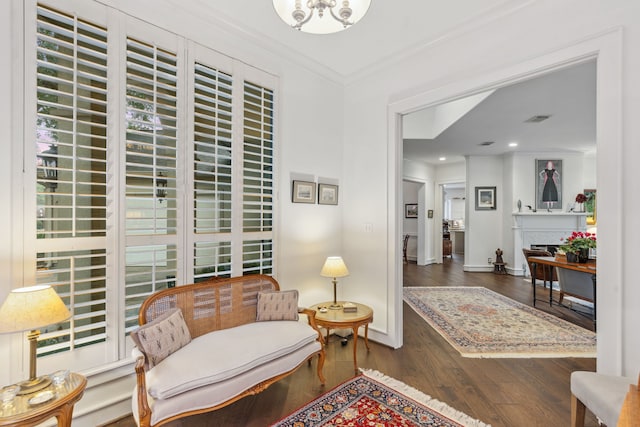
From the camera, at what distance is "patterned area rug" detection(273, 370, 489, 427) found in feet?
6.35

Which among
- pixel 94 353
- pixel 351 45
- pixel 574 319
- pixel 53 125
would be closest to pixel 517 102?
pixel 351 45

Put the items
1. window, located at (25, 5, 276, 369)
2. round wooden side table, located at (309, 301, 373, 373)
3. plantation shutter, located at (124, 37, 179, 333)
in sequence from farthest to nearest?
round wooden side table, located at (309, 301, 373, 373) < plantation shutter, located at (124, 37, 179, 333) < window, located at (25, 5, 276, 369)

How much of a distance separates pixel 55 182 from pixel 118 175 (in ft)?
1.07

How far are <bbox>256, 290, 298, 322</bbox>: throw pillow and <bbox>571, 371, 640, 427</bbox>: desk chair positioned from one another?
6.08 feet

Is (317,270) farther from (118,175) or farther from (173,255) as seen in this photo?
(118,175)

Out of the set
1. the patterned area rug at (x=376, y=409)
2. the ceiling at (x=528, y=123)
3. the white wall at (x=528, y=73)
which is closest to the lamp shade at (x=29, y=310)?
the patterned area rug at (x=376, y=409)

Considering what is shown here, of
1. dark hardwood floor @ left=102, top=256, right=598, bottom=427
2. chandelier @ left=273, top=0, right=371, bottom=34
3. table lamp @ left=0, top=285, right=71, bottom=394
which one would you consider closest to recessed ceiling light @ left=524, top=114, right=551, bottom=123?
dark hardwood floor @ left=102, top=256, right=598, bottom=427

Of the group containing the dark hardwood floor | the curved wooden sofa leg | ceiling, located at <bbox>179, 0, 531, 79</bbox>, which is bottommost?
the dark hardwood floor

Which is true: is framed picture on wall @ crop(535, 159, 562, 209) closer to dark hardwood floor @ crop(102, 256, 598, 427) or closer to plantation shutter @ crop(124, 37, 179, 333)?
dark hardwood floor @ crop(102, 256, 598, 427)

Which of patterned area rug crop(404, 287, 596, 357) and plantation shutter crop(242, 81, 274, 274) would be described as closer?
plantation shutter crop(242, 81, 274, 274)

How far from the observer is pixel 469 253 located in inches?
289

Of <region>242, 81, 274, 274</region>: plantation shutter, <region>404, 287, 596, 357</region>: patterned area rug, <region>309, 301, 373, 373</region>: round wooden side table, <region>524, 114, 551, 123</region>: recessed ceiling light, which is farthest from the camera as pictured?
<region>524, 114, 551, 123</region>: recessed ceiling light

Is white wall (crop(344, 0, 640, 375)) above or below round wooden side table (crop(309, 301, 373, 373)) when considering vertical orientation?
above

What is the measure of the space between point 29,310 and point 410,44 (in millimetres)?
3353
